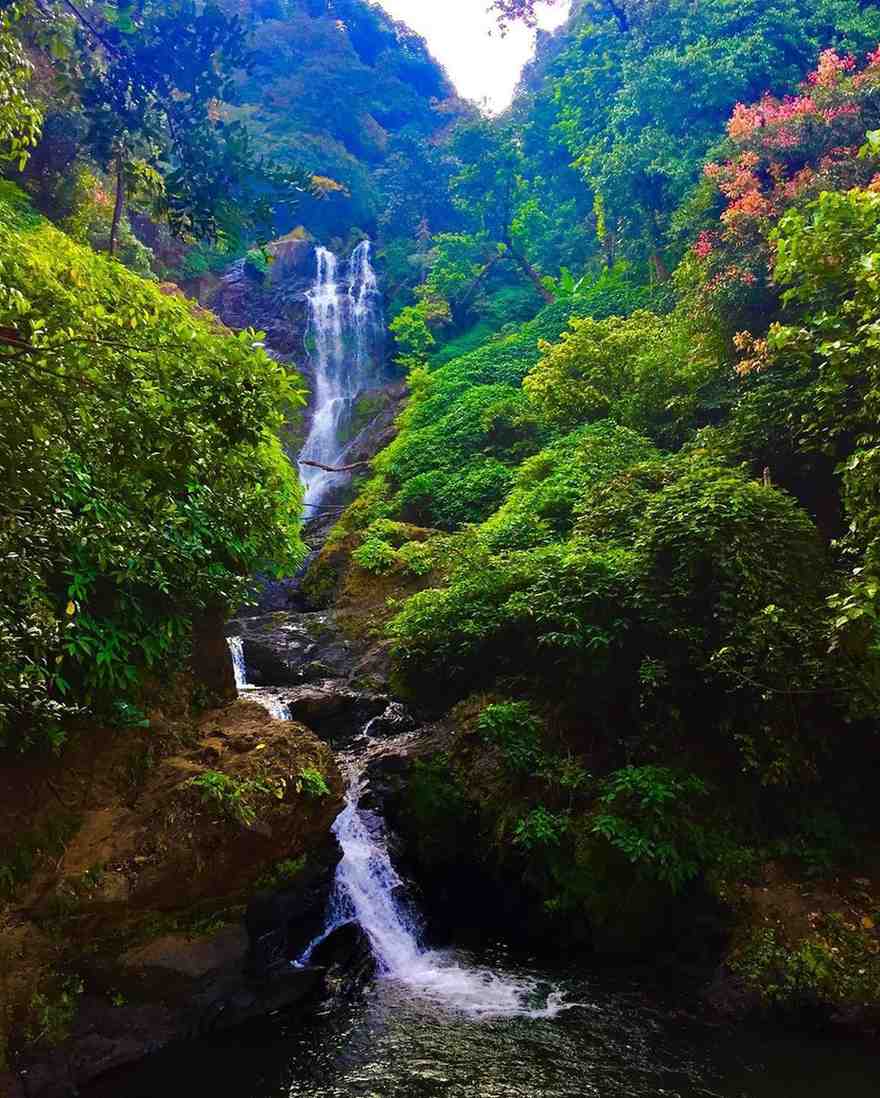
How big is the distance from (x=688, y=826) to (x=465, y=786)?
2.69 metres

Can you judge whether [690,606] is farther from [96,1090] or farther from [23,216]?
[23,216]

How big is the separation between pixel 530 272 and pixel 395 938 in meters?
25.6

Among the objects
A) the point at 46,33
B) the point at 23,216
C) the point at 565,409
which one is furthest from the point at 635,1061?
the point at 23,216

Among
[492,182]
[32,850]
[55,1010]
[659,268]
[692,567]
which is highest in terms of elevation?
[492,182]

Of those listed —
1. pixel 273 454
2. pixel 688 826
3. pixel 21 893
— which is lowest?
pixel 688 826

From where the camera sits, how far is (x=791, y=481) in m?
10.8

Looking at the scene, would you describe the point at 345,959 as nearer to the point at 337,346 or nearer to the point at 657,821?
the point at 657,821

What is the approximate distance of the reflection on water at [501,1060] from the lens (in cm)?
555

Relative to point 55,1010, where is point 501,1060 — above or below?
below

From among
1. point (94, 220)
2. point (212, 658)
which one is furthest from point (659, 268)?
point (212, 658)

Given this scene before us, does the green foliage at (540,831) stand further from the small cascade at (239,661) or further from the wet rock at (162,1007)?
the small cascade at (239,661)

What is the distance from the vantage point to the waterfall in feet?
85.0

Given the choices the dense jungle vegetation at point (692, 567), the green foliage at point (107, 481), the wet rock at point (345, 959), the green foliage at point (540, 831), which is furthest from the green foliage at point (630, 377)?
the wet rock at point (345, 959)

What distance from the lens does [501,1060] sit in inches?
232
